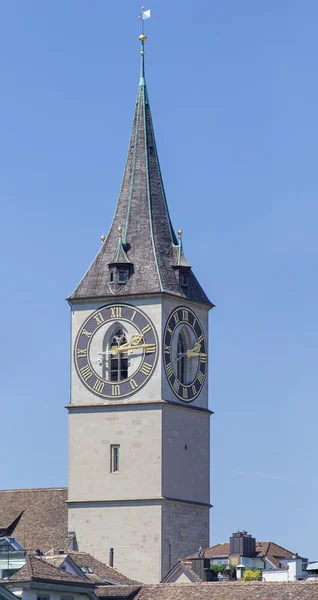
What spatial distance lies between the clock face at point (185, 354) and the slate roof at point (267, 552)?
401 inches

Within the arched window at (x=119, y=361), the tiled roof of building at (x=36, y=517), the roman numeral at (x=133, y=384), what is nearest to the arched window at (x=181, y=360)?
the roman numeral at (x=133, y=384)

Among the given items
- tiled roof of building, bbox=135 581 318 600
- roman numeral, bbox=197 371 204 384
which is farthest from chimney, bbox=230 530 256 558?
tiled roof of building, bbox=135 581 318 600

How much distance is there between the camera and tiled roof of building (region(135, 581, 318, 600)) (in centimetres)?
9350

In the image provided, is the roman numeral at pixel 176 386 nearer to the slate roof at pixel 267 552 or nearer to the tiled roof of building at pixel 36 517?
the tiled roof of building at pixel 36 517

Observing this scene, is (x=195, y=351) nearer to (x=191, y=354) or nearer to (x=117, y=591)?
(x=191, y=354)

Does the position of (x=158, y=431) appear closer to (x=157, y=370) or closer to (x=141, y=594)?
(x=157, y=370)

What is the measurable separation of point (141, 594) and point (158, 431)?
11685mm

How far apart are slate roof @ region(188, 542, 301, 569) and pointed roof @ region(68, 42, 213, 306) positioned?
510 inches

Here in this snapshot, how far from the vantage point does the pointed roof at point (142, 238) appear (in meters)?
110

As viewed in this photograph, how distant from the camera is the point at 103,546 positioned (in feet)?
355

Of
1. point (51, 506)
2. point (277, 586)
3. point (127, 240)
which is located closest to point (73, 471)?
point (51, 506)

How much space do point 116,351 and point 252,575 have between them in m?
10.2

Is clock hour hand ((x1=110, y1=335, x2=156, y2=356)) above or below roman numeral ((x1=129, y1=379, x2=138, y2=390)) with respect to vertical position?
above

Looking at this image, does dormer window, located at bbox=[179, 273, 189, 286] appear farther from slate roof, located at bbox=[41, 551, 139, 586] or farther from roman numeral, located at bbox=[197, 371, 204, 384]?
slate roof, located at bbox=[41, 551, 139, 586]
